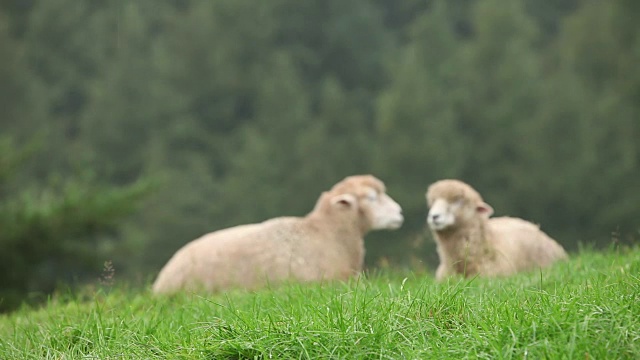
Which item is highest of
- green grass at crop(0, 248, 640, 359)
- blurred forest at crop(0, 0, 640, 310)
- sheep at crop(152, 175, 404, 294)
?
blurred forest at crop(0, 0, 640, 310)

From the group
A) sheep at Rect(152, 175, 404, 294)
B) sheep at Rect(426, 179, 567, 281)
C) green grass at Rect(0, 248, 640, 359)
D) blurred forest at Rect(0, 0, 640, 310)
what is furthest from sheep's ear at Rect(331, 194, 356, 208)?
blurred forest at Rect(0, 0, 640, 310)

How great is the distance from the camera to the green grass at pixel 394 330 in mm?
3775

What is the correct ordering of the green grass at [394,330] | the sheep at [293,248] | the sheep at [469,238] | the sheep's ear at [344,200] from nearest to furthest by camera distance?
1. the green grass at [394,330]
2. the sheep at [469,238]
3. the sheep at [293,248]
4. the sheep's ear at [344,200]

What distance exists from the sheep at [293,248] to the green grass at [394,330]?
308 cm

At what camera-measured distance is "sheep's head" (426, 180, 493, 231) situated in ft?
26.3

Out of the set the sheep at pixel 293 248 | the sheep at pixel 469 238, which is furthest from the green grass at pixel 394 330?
the sheep at pixel 293 248

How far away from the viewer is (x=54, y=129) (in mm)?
38781

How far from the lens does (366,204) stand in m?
9.24

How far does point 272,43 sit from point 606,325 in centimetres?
4137

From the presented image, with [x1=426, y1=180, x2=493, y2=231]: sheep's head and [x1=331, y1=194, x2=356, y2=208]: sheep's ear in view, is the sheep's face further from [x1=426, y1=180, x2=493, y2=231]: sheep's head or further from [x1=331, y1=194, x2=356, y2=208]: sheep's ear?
[x1=426, y1=180, x2=493, y2=231]: sheep's head

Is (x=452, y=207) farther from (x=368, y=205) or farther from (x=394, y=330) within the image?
(x=394, y=330)

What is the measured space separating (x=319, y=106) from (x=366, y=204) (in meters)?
31.7

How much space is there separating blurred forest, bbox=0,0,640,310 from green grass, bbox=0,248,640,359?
787 inches

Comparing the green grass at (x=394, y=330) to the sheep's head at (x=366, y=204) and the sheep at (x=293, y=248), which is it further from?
the sheep's head at (x=366, y=204)
